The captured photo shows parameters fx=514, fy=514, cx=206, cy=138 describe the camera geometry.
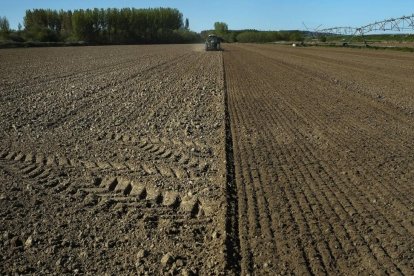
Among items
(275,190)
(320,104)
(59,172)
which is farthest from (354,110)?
(59,172)

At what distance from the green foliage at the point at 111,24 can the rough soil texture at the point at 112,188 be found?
4308 inches


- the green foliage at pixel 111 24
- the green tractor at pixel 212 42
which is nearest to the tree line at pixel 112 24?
the green foliage at pixel 111 24

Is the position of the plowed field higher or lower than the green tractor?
higher

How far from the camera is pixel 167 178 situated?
7855 millimetres

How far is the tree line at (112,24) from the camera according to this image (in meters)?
127

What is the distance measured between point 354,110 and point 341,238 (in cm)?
920

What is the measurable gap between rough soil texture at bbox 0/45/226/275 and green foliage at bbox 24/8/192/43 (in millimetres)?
109416

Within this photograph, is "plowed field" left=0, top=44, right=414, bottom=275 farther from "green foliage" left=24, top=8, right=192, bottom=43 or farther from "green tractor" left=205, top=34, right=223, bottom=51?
"green foliage" left=24, top=8, right=192, bottom=43

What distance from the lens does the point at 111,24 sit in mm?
135000

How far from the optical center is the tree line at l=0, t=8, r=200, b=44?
126875 millimetres

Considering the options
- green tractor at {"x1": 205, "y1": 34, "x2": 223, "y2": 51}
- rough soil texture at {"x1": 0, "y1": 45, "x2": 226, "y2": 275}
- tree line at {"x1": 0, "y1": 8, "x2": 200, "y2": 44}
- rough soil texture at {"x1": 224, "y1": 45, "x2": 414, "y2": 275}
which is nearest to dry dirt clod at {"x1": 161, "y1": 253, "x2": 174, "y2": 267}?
rough soil texture at {"x1": 0, "y1": 45, "x2": 226, "y2": 275}

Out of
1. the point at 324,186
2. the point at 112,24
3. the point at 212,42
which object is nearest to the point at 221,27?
the point at 112,24

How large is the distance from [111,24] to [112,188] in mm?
133380

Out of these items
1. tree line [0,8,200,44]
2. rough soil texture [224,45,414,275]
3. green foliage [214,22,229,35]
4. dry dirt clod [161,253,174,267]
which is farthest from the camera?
green foliage [214,22,229,35]
